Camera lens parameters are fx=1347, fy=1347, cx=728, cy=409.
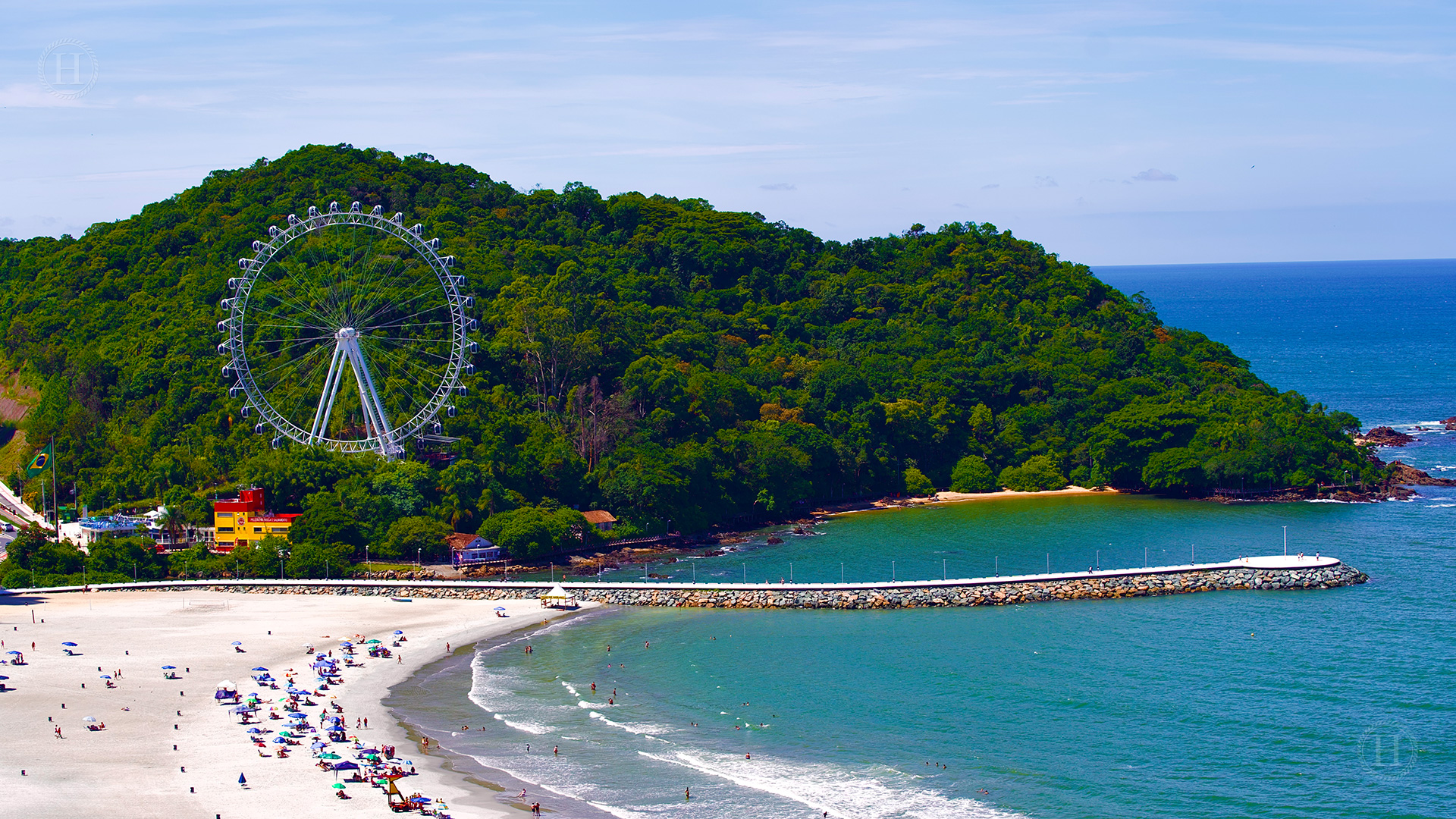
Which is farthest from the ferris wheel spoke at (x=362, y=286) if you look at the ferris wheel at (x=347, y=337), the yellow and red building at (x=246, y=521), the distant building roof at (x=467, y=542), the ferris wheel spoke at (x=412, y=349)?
the distant building roof at (x=467, y=542)

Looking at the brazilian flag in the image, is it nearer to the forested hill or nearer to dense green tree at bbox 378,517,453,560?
the forested hill

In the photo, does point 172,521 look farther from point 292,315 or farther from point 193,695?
point 193,695

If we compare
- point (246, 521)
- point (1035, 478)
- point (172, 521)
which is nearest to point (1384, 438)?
point (1035, 478)

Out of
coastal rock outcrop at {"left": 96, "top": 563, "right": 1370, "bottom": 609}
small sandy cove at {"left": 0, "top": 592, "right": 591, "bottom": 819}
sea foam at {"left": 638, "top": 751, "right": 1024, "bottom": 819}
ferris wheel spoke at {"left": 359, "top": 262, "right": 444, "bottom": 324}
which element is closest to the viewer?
sea foam at {"left": 638, "top": 751, "right": 1024, "bottom": 819}

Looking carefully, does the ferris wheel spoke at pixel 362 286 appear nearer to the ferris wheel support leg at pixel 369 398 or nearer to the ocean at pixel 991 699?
the ferris wheel support leg at pixel 369 398

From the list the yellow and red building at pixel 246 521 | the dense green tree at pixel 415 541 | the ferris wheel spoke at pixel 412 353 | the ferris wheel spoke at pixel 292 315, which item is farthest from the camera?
the ferris wheel spoke at pixel 412 353

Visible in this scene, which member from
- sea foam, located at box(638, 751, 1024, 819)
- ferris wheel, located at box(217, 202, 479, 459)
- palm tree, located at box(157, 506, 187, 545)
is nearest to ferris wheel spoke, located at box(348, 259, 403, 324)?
ferris wheel, located at box(217, 202, 479, 459)
